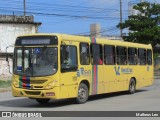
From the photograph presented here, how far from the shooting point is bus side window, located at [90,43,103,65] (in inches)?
720

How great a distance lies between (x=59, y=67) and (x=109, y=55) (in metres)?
4.37

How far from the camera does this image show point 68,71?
647 inches

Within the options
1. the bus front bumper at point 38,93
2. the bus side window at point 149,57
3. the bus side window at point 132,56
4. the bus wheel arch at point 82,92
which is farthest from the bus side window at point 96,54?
the bus side window at point 149,57

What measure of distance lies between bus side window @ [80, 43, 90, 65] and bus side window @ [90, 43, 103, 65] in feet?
1.40

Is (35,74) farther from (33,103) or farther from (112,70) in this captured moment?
(112,70)

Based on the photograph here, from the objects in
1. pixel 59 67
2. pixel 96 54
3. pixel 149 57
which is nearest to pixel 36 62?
pixel 59 67

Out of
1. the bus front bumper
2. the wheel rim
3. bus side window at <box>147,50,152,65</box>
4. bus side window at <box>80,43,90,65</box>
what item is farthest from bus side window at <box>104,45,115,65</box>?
bus side window at <box>147,50,152,65</box>

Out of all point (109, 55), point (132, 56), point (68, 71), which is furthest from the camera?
point (132, 56)

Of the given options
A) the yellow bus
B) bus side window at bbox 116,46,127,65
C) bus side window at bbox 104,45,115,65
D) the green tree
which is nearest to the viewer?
the yellow bus

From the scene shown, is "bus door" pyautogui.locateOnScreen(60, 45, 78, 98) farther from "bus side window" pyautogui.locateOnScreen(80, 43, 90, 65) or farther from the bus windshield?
"bus side window" pyautogui.locateOnScreen(80, 43, 90, 65)

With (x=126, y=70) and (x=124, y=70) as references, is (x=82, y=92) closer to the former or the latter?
(x=124, y=70)

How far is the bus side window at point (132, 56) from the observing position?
2200 cm

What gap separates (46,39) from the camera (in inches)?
640

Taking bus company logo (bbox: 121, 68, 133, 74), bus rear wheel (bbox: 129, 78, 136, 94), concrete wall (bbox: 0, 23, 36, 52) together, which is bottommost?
bus rear wheel (bbox: 129, 78, 136, 94)
